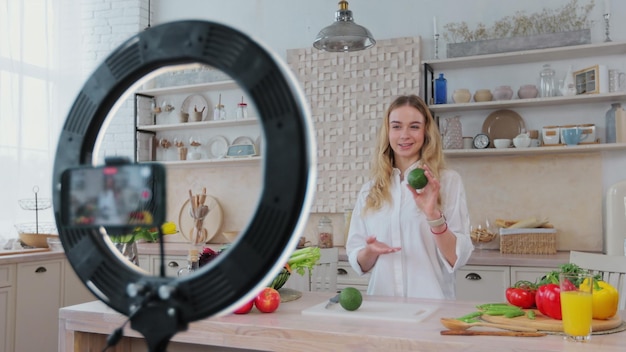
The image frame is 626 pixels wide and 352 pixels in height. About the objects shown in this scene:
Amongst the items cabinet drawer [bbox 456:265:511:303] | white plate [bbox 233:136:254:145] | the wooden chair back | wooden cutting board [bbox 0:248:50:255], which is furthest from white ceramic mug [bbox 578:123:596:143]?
wooden cutting board [bbox 0:248:50:255]

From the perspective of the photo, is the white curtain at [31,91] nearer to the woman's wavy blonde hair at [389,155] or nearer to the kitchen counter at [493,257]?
the kitchen counter at [493,257]

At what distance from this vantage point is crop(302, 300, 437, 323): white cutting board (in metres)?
1.81

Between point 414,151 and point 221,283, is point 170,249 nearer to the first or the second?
point 414,151


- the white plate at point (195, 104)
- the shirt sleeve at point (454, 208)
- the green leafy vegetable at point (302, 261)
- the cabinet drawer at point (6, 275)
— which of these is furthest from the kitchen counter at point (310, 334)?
the white plate at point (195, 104)

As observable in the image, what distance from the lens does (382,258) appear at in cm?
236

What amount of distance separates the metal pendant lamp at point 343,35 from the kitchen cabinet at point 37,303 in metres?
2.31

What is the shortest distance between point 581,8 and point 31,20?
3921 millimetres

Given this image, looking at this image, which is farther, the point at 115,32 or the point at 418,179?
the point at 115,32

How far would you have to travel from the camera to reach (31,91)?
457 centimetres

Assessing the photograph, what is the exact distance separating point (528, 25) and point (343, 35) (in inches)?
63.1

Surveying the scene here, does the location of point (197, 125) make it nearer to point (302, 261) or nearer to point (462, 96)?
point (462, 96)

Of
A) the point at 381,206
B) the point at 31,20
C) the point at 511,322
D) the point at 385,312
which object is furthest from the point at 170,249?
the point at 511,322

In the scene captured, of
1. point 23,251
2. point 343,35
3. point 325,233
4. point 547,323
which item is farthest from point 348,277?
point 547,323

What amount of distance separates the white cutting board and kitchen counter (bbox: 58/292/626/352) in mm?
23
